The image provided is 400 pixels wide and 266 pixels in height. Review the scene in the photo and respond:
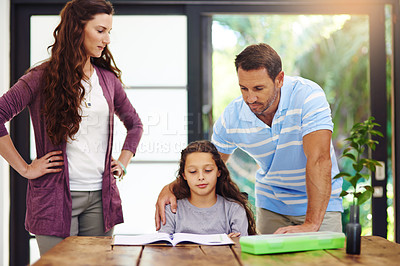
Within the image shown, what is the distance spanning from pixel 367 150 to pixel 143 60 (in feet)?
5.26

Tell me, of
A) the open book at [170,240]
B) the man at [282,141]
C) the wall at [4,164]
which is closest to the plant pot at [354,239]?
the man at [282,141]

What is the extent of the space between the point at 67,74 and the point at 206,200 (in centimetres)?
86

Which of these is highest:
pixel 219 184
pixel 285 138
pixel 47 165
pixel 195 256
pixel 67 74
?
pixel 67 74

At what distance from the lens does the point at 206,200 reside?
7.65ft

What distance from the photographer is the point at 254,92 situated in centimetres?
207

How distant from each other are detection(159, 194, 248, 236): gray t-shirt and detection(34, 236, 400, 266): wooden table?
465 millimetres

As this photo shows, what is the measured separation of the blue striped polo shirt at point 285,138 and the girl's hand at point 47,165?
2.56 ft

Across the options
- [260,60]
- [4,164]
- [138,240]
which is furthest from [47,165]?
[4,164]

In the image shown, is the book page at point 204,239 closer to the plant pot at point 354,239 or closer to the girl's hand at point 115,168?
the plant pot at point 354,239

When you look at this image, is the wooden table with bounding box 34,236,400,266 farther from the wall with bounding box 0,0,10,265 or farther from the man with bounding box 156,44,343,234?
the wall with bounding box 0,0,10,265

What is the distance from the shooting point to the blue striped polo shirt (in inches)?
82.0

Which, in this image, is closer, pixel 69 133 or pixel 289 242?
pixel 289 242

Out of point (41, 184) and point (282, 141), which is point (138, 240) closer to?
point (41, 184)

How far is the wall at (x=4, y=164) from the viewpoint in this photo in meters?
3.05
